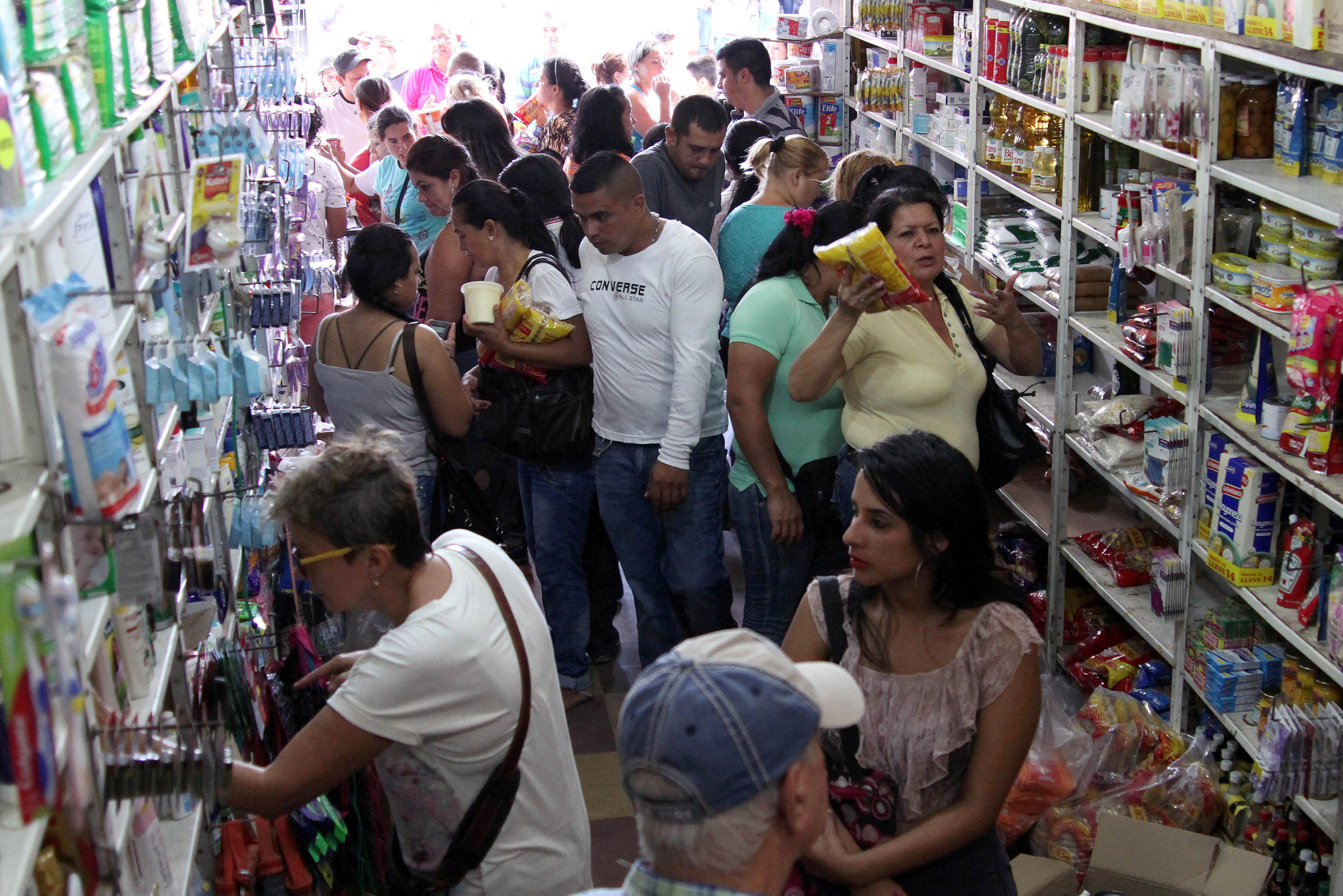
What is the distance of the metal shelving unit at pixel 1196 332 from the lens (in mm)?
2951

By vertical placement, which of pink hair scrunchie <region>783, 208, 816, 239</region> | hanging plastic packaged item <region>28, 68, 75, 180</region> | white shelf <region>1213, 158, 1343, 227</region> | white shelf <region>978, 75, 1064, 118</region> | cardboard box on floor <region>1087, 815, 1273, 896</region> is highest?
hanging plastic packaged item <region>28, 68, 75, 180</region>

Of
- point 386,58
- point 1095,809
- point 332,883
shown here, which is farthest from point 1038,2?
point 386,58

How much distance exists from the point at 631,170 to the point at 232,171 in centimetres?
151

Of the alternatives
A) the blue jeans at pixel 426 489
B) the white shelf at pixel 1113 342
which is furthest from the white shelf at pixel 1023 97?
the blue jeans at pixel 426 489

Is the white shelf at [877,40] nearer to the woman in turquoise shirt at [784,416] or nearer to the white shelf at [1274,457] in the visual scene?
the woman in turquoise shirt at [784,416]

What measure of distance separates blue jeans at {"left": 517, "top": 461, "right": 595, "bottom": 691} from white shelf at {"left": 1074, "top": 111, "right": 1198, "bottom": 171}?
179cm

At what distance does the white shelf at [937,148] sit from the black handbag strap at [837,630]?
3222 mm

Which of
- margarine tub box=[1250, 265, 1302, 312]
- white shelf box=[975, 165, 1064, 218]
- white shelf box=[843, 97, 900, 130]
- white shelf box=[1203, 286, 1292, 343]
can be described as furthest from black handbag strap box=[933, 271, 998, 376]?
white shelf box=[843, 97, 900, 130]

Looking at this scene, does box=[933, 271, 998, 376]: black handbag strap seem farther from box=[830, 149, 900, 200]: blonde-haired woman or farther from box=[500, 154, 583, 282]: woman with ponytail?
box=[500, 154, 583, 282]: woman with ponytail

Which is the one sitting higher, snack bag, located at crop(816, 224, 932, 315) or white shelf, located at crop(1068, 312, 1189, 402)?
snack bag, located at crop(816, 224, 932, 315)

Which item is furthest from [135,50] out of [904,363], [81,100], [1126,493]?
[1126,493]

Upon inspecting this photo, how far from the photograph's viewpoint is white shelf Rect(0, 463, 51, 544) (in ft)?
4.17

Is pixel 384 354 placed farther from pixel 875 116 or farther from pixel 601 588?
pixel 875 116

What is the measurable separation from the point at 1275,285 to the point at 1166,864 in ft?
4.48
